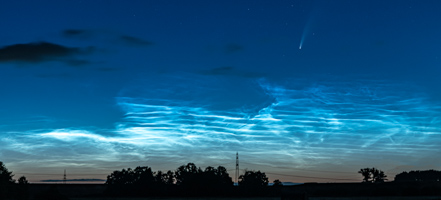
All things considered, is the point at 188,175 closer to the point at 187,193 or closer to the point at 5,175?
the point at 187,193

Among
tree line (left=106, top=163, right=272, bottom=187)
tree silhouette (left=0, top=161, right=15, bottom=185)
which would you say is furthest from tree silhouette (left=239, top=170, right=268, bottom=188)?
tree silhouette (left=0, top=161, right=15, bottom=185)

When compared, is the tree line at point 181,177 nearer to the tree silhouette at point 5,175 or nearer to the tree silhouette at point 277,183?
the tree silhouette at point 277,183

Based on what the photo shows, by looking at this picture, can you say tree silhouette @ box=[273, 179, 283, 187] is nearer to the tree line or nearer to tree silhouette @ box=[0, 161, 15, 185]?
the tree line

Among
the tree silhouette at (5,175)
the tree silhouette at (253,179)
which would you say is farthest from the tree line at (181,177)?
the tree silhouette at (5,175)

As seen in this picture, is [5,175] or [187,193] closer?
[5,175]

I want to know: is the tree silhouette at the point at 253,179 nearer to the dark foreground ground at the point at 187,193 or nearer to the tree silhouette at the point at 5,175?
the dark foreground ground at the point at 187,193

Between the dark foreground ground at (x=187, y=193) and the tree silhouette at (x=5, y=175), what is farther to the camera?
the dark foreground ground at (x=187, y=193)

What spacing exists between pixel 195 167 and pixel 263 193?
2227cm

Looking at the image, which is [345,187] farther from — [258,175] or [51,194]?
[51,194]

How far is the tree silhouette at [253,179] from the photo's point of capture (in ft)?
498

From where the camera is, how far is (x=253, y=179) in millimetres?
153000

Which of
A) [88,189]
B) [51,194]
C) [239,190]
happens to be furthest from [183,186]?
[51,194]

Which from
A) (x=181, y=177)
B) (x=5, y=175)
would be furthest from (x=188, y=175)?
(x=5, y=175)

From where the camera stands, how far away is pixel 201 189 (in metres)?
143
